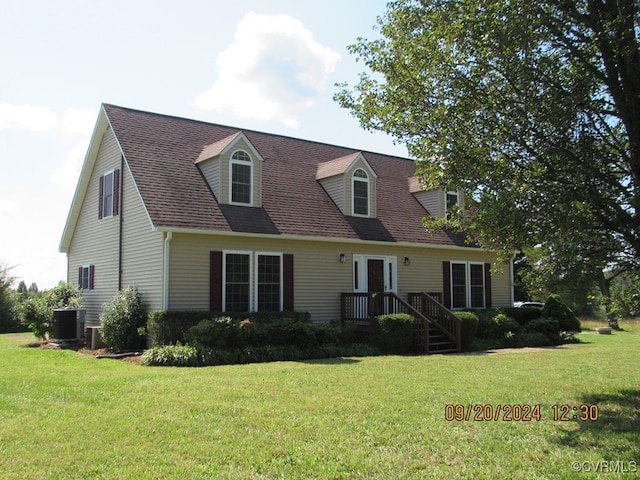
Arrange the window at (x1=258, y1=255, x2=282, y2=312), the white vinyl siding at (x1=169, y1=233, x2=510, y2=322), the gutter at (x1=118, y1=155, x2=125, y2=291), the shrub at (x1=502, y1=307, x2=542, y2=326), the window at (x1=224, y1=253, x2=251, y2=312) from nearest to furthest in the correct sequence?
the white vinyl siding at (x1=169, y1=233, x2=510, y2=322), the window at (x1=224, y1=253, x2=251, y2=312), the window at (x1=258, y1=255, x2=282, y2=312), the gutter at (x1=118, y1=155, x2=125, y2=291), the shrub at (x1=502, y1=307, x2=542, y2=326)

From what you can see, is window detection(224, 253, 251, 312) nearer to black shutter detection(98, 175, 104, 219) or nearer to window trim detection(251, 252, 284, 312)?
window trim detection(251, 252, 284, 312)

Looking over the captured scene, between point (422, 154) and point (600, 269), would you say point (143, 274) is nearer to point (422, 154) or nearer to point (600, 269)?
point (422, 154)

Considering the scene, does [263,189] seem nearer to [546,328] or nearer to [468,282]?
[468,282]

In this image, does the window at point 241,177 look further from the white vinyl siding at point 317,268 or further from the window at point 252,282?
the window at point 252,282

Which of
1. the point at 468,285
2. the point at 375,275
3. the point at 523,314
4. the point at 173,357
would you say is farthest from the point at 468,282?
the point at 173,357

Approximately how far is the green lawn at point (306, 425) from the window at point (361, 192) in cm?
892

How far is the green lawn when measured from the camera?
5.46 metres

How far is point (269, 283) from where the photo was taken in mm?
16500

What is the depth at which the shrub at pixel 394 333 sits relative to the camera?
50.5 feet

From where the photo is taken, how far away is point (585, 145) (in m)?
8.88

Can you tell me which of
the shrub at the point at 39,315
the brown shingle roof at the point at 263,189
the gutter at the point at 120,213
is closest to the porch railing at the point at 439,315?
the brown shingle roof at the point at 263,189

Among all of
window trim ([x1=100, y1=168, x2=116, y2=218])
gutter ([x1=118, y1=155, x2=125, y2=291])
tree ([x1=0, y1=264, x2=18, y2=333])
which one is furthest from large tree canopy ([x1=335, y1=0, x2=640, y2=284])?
tree ([x1=0, y1=264, x2=18, y2=333])

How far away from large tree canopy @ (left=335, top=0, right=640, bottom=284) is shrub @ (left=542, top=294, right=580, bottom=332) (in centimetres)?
1242

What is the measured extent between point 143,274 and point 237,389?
784 cm
